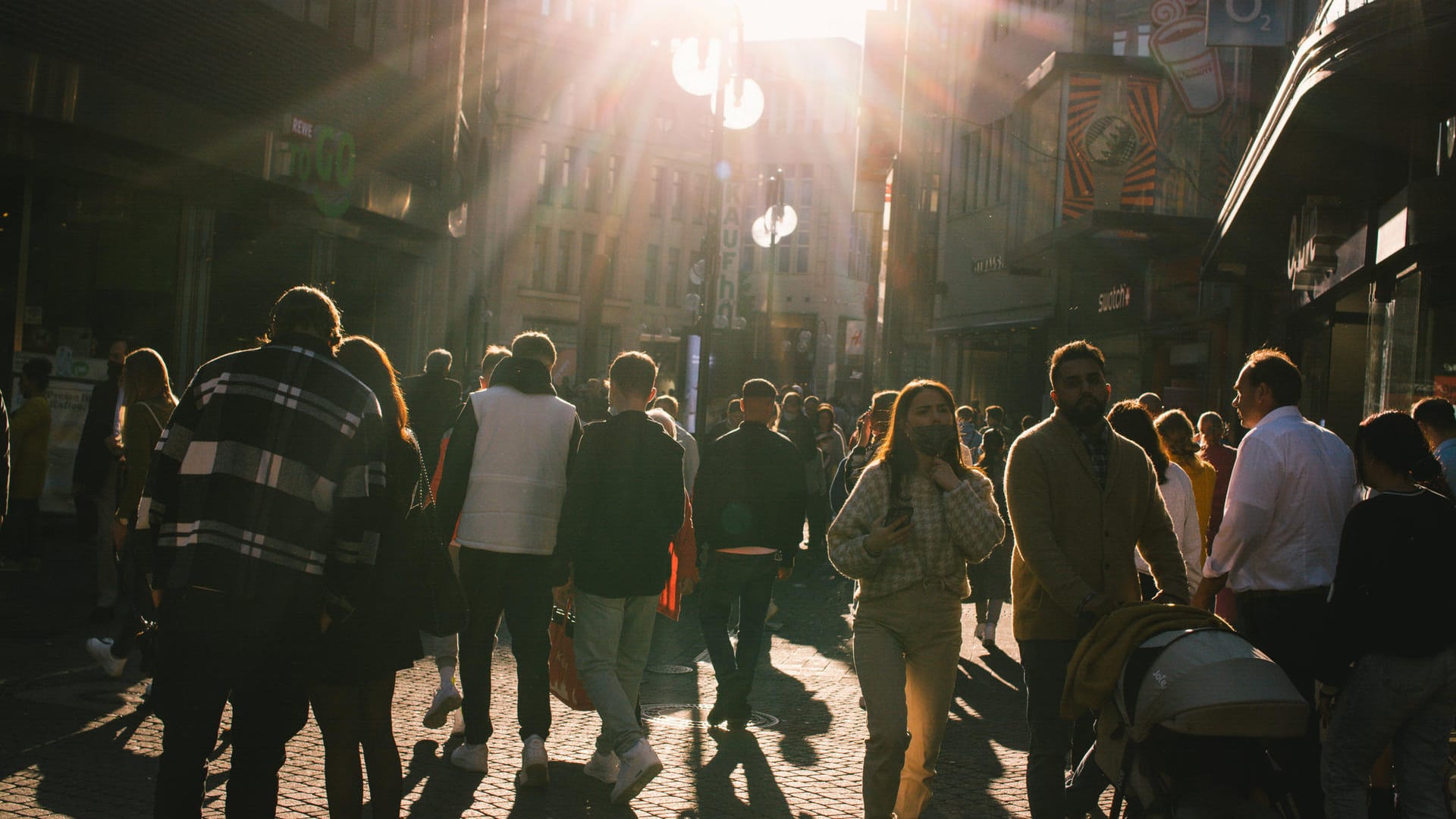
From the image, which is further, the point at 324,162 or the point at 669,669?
the point at 324,162

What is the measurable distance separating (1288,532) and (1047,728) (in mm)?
1521

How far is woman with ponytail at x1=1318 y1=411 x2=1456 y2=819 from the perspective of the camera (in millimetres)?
4840

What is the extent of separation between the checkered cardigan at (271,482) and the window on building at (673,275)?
6414 centimetres

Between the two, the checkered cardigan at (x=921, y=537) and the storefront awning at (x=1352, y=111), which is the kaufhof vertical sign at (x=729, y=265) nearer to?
the storefront awning at (x=1352, y=111)

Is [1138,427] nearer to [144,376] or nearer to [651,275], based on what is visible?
[144,376]

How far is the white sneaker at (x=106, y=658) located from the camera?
300 inches

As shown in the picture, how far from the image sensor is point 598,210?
64.1 m

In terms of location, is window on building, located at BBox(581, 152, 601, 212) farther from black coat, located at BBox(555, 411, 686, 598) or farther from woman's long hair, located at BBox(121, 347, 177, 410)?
black coat, located at BBox(555, 411, 686, 598)

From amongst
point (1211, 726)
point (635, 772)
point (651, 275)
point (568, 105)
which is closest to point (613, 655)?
point (635, 772)

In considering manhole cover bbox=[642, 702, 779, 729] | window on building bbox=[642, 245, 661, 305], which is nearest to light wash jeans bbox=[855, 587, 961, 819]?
manhole cover bbox=[642, 702, 779, 729]

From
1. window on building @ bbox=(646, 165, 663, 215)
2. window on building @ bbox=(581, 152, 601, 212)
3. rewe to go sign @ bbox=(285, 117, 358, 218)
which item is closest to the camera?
rewe to go sign @ bbox=(285, 117, 358, 218)

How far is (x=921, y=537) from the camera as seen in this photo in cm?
514

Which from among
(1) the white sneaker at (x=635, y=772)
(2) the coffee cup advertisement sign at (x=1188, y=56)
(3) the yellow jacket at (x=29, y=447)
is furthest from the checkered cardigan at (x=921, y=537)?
(2) the coffee cup advertisement sign at (x=1188, y=56)

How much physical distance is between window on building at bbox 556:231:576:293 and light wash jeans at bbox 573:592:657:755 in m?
57.1
